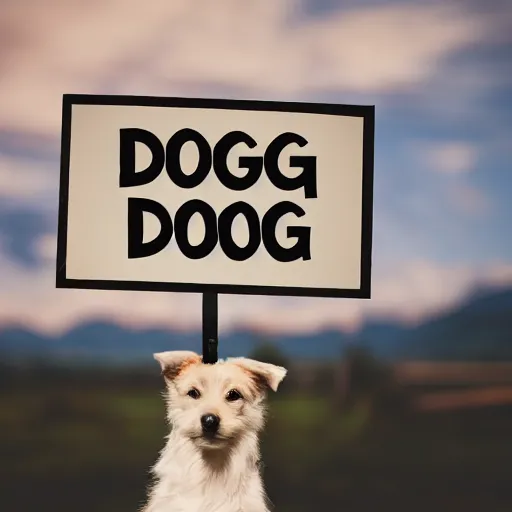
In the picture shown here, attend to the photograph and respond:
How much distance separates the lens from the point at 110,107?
171 centimetres

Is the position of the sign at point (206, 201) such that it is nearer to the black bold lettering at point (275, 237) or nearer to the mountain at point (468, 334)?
the black bold lettering at point (275, 237)

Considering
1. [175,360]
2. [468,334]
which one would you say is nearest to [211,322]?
[175,360]

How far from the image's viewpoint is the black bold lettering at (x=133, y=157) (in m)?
1.70

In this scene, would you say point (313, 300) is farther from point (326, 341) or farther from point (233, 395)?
point (233, 395)

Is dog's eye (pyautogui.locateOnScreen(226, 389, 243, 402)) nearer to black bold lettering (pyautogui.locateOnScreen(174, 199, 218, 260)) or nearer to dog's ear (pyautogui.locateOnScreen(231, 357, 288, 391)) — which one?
dog's ear (pyautogui.locateOnScreen(231, 357, 288, 391))

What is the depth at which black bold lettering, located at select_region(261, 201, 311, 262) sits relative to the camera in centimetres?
170

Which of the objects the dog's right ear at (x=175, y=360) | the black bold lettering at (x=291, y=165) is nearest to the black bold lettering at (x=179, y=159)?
the black bold lettering at (x=291, y=165)

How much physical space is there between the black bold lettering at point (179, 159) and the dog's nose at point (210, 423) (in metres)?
0.46

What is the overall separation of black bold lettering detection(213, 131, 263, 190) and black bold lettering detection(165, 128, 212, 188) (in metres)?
0.02

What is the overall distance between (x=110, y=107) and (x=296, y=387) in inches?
27.7

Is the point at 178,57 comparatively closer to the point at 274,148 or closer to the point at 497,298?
the point at 274,148

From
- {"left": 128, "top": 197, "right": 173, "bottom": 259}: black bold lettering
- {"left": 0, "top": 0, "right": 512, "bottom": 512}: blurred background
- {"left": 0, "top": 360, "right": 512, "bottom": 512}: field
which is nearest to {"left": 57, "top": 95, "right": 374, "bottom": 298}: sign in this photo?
{"left": 128, "top": 197, "right": 173, "bottom": 259}: black bold lettering

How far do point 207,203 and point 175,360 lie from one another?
33 cm

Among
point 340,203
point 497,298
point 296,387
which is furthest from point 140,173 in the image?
point 497,298
